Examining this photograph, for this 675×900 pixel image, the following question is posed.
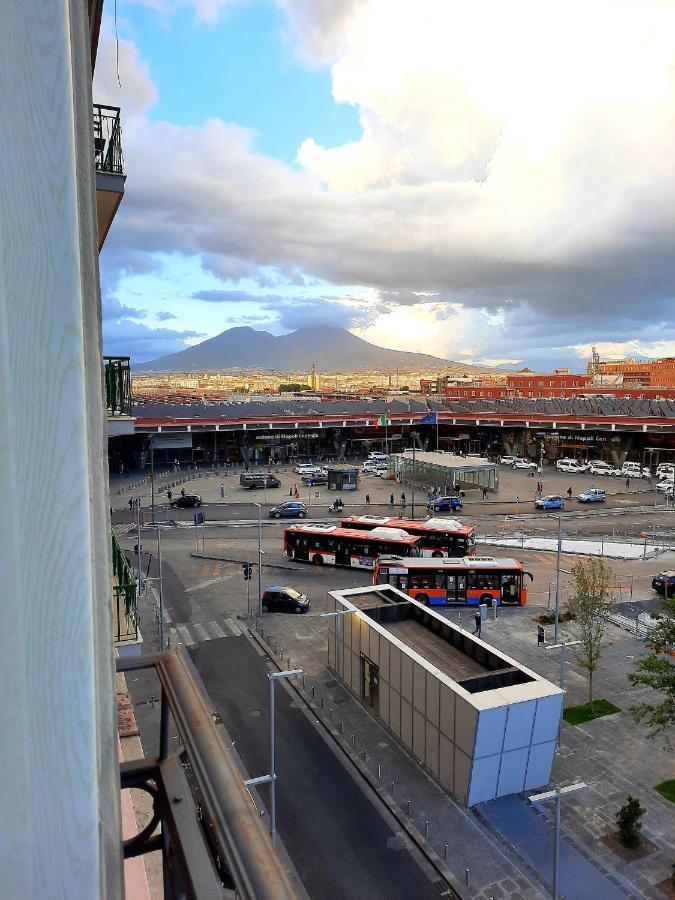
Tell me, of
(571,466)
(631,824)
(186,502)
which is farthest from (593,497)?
(631,824)

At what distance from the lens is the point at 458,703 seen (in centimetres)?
1327

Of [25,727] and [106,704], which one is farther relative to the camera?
[106,704]

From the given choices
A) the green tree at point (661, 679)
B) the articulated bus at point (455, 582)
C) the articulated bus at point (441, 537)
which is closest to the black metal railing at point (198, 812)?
the green tree at point (661, 679)

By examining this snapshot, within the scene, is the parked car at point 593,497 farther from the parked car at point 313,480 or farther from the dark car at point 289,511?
the parked car at point 313,480

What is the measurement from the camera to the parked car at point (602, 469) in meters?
57.8

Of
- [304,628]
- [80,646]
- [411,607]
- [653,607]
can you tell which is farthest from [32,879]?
[653,607]

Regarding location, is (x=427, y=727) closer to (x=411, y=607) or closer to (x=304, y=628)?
(x=411, y=607)

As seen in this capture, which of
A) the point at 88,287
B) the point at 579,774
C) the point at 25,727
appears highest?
the point at 88,287

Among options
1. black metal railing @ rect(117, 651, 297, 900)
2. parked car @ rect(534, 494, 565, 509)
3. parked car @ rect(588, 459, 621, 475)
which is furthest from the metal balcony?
parked car @ rect(588, 459, 621, 475)

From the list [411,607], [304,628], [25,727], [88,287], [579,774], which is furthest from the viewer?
[304,628]

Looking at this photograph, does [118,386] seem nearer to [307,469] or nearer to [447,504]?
[447,504]

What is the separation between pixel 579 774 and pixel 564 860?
3.00 metres

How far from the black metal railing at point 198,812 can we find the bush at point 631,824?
1192cm

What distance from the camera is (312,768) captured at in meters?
14.5
